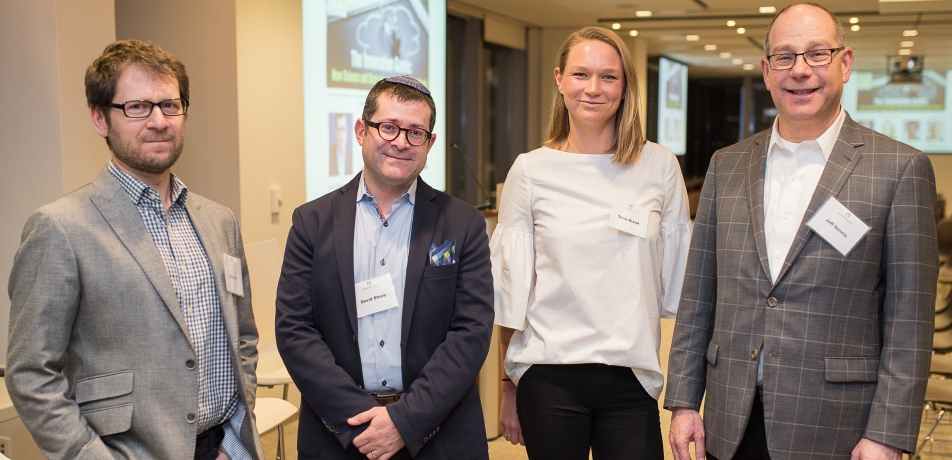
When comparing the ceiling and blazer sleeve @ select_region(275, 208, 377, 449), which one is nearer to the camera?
blazer sleeve @ select_region(275, 208, 377, 449)

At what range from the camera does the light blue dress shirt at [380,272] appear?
1781 millimetres

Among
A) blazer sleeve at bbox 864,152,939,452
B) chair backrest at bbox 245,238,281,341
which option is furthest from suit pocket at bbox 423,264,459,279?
chair backrest at bbox 245,238,281,341

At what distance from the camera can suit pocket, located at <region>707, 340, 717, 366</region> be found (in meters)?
1.78

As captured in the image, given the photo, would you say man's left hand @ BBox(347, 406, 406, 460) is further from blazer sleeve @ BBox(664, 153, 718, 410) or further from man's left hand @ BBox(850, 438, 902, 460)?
man's left hand @ BBox(850, 438, 902, 460)


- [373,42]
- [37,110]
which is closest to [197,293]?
[37,110]

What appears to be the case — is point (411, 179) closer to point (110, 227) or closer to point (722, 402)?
point (110, 227)

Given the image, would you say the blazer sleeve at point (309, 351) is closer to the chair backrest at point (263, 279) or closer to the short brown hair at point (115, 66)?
the short brown hair at point (115, 66)

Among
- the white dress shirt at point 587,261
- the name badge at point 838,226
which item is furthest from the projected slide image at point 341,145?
the name badge at point 838,226

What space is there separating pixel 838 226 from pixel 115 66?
1.52 m

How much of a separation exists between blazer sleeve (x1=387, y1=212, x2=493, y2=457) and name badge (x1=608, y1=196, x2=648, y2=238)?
339 millimetres

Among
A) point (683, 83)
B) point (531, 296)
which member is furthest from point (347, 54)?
point (683, 83)

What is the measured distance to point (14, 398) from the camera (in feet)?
4.96

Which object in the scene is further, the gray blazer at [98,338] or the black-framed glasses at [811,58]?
the black-framed glasses at [811,58]

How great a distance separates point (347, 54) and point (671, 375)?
12.0 feet
